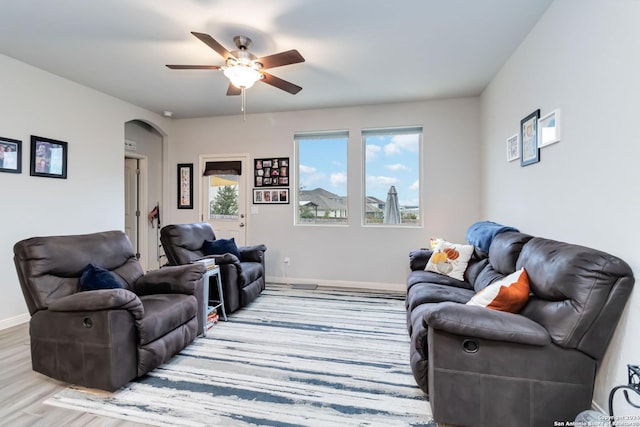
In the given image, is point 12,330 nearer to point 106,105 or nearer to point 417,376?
point 106,105

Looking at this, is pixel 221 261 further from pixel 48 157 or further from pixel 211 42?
pixel 48 157

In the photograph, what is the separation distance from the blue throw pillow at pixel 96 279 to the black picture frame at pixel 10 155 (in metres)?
1.75

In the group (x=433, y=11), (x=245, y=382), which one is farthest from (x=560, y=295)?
(x=433, y=11)

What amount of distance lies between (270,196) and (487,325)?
3.78m

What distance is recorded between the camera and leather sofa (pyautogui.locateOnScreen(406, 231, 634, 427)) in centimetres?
144

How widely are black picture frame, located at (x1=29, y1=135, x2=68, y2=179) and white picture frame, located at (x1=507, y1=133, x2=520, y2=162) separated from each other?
4863 millimetres

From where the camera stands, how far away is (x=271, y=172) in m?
4.82

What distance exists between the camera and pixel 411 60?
10.2 feet

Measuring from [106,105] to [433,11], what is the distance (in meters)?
4.11

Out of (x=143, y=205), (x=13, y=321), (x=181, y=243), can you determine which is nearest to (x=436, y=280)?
(x=181, y=243)

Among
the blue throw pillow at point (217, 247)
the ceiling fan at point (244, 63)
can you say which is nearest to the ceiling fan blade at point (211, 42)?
the ceiling fan at point (244, 63)

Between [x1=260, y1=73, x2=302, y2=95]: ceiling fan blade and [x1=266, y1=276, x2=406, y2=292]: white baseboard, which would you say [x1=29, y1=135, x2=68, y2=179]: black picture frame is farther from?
[x1=266, y1=276, x2=406, y2=292]: white baseboard

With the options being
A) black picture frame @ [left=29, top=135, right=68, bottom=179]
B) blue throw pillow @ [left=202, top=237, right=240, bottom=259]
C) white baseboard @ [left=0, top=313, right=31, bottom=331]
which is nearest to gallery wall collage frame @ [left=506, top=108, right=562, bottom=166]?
blue throw pillow @ [left=202, top=237, right=240, bottom=259]

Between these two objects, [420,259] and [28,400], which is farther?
[420,259]
